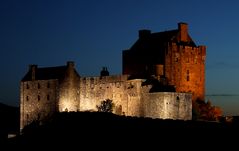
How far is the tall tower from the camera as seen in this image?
80688mm

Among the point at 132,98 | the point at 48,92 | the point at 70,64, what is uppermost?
the point at 70,64

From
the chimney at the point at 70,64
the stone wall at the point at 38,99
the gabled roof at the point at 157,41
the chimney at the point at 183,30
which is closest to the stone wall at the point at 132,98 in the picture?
the chimney at the point at 70,64

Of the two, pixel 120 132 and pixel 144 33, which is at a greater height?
pixel 144 33

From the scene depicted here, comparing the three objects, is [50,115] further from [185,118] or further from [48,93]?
[185,118]

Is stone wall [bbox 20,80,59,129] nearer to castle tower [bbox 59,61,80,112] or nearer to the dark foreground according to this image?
castle tower [bbox 59,61,80,112]

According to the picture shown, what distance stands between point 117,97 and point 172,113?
8.36m

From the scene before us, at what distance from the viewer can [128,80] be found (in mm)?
77500

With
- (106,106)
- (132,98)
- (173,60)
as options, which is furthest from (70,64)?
(173,60)

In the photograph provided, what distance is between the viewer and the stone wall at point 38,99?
81188mm

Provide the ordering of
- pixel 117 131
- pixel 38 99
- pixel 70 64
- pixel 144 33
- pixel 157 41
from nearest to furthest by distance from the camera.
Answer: pixel 117 131
pixel 70 64
pixel 38 99
pixel 157 41
pixel 144 33

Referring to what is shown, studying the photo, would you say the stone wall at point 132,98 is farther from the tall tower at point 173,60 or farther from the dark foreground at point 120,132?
the dark foreground at point 120,132

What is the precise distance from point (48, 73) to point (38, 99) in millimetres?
3111

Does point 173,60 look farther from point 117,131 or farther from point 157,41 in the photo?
point 117,131

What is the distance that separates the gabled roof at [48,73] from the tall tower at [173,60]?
7.47 metres
